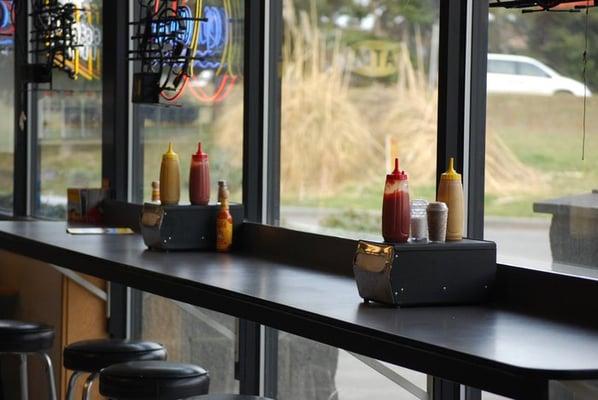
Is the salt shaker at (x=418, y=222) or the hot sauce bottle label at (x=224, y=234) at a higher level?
the salt shaker at (x=418, y=222)

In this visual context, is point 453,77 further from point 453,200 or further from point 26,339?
point 26,339

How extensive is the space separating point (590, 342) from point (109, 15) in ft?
11.4

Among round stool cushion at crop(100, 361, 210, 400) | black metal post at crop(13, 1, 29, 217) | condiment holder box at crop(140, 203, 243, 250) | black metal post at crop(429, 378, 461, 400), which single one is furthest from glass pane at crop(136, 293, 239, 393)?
black metal post at crop(13, 1, 29, 217)

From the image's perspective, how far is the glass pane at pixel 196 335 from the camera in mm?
4223

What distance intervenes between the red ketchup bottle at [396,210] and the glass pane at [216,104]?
1479 mm

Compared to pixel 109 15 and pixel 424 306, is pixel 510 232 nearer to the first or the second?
pixel 424 306

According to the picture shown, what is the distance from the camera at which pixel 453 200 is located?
8.53 feet

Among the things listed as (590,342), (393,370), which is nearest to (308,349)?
(393,370)

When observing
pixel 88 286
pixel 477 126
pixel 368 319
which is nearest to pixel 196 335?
pixel 88 286

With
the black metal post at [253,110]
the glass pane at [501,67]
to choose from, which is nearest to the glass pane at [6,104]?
the black metal post at [253,110]

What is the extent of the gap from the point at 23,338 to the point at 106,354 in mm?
515

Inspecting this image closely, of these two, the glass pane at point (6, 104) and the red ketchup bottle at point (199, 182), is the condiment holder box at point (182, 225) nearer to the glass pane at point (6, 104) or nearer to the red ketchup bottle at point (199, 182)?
the red ketchup bottle at point (199, 182)

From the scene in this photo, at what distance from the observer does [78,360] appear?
3.59 meters

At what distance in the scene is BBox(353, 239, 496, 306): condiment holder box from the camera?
2463 millimetres
